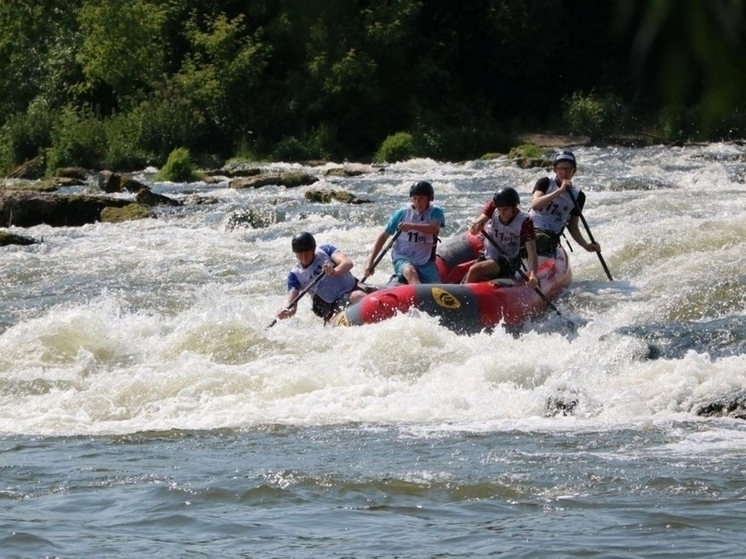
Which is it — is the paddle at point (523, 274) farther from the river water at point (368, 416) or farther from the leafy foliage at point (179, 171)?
the leafy foliage at point (179, 171)

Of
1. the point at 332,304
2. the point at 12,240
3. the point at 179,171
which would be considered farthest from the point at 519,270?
the point at 179,171

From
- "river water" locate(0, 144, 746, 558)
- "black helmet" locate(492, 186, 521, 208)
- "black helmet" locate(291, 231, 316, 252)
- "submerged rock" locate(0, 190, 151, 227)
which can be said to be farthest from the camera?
"submerged rock" locate(0, 190, 151, 227)

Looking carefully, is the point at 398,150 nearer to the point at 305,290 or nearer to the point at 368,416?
the point at 305,290

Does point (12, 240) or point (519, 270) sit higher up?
point (519, 270)

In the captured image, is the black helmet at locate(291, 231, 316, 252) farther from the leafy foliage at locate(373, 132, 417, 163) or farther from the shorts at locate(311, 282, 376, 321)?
the leafy foliage at locate(373, 132, 417, 163)

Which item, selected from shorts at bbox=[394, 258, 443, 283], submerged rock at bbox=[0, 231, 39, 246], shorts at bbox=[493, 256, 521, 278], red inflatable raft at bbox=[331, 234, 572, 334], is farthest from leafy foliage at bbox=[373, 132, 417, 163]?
red inflatable raft at bbox=[331, 234, 572, 334]

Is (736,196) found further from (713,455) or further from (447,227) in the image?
(713,455)

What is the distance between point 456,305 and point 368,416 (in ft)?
7.40

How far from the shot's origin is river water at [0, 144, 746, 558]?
17.3 ft

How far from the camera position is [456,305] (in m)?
9.98

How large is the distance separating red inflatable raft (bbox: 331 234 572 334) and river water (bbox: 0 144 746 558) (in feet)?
0.67

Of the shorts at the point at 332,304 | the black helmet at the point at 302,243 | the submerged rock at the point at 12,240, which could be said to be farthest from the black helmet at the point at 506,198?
the submerged rock at the point at 12,240

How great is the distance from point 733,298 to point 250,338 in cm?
397

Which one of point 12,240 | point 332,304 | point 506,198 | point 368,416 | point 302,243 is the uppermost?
point 506,198
